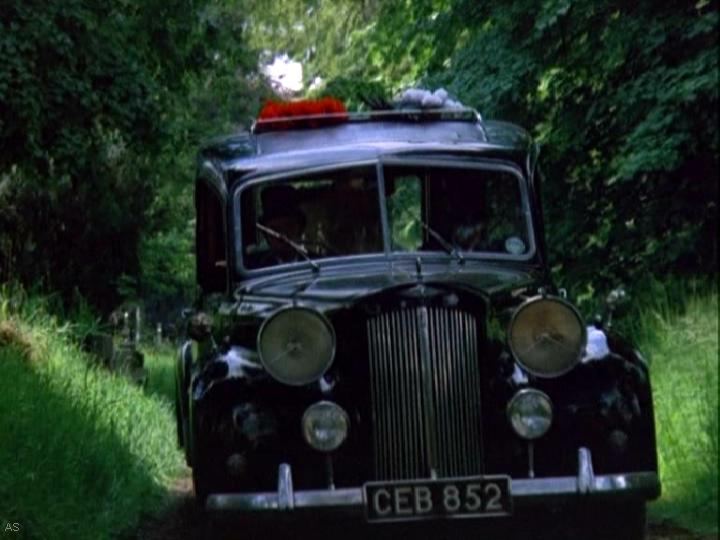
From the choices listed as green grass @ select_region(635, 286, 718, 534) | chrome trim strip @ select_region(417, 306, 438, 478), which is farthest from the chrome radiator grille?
green grass @ select_region(635, 286, 718, 534)

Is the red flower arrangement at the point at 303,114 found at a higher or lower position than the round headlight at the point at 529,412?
higher

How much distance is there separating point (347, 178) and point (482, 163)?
2.33ft

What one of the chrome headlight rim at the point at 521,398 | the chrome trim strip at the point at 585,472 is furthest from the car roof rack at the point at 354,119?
the chrome trim strip at the point at 585,472

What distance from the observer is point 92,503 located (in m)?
8.59

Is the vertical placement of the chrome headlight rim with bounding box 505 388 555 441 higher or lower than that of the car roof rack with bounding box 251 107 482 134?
lower

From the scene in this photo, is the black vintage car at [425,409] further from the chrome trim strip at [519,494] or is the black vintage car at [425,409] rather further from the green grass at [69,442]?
the green grass at [69,442]

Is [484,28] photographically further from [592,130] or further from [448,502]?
[448,502]

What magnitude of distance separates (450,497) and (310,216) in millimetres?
1981

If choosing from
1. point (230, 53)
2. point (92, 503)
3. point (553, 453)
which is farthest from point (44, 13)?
point (553, 453)

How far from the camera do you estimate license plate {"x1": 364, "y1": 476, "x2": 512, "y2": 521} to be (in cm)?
648

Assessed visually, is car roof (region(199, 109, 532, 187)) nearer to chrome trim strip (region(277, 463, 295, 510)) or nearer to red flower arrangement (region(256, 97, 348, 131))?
red flower arrangement (region(256, 97, 348, 131))

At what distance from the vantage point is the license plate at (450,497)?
6.48 meters

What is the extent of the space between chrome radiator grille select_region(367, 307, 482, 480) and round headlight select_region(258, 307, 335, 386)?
0.25 m

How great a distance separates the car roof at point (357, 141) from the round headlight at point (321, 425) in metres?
1.72
